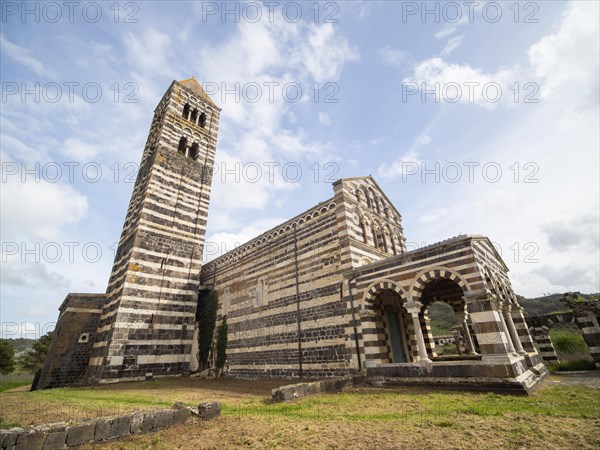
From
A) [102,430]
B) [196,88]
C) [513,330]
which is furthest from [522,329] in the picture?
[196,88]

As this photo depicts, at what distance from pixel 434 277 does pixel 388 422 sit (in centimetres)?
583

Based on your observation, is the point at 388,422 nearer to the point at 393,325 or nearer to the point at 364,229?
the point at 393,325

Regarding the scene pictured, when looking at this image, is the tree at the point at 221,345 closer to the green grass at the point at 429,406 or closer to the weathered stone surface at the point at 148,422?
the green grass at the point at 429,406

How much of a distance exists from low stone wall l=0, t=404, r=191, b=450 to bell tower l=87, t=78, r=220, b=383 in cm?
1243

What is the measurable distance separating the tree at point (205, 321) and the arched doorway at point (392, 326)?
1213 centimetres

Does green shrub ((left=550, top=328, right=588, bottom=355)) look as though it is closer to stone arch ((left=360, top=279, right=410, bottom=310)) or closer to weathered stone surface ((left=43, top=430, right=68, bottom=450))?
stone arch ((left=360, top=279, right=410, bottom=310))

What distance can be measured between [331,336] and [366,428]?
302 inches

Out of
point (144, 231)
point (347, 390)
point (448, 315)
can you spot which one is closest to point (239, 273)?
point (144, 231)

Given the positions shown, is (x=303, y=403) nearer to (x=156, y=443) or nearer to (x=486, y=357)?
(x=156, y=443)

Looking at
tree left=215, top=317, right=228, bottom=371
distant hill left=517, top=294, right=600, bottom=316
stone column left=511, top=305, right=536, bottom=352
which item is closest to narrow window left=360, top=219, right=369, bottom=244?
stone column left=511, top=305, right=536, bottom=352

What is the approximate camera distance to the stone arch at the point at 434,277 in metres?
9.44

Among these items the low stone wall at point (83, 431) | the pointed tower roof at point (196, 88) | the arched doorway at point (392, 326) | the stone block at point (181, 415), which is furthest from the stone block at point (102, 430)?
the pointed tower roof at point (196, 88)

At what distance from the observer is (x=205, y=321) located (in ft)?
66.2

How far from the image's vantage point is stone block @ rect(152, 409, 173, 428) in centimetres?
566
